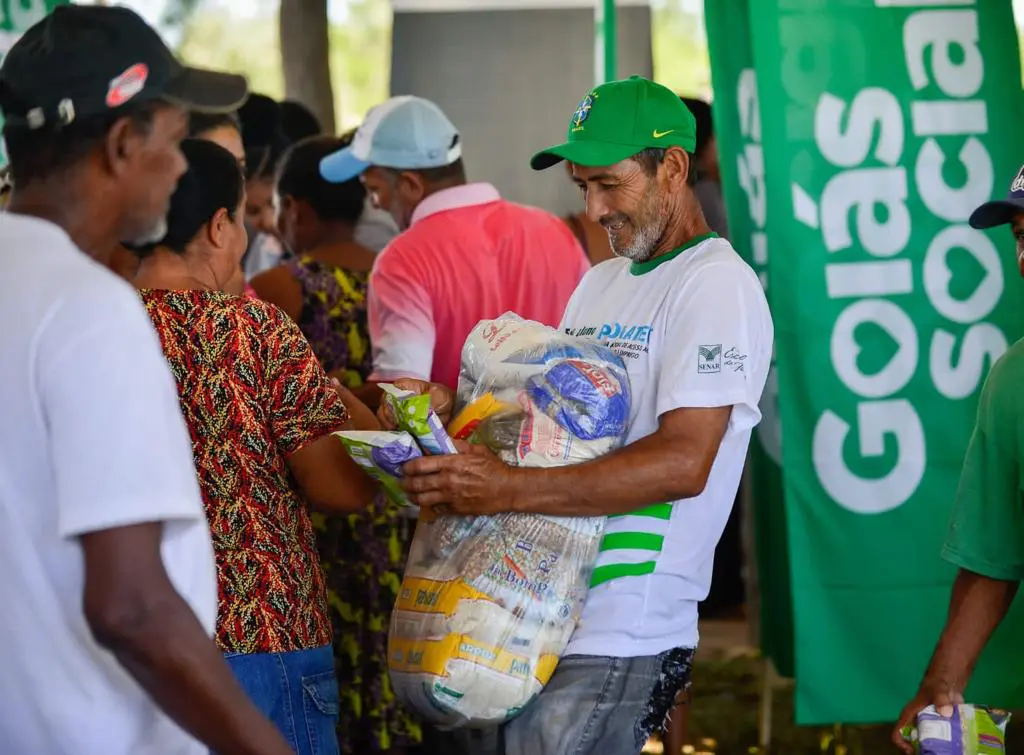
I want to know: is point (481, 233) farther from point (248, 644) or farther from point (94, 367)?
point (94, 367)

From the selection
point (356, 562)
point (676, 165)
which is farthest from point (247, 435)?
point (356, 562)

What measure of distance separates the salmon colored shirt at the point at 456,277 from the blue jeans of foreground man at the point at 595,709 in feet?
5.05

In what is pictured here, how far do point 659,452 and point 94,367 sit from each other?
1.21 metres

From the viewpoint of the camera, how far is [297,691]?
2490 mm

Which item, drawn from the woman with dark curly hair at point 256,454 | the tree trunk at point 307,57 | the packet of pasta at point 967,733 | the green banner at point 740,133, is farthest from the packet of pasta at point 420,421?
the tree trunk at point 307,57

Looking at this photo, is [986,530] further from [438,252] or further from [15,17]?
[15,17]

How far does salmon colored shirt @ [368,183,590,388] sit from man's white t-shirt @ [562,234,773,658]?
4.66ft

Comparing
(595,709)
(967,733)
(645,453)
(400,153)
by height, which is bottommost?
(967,733)

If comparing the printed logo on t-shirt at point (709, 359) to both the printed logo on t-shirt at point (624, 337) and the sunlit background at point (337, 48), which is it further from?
the sunlit background at point (337, 48)

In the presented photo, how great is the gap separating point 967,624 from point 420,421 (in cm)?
120

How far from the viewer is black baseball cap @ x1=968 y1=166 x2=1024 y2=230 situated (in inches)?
107

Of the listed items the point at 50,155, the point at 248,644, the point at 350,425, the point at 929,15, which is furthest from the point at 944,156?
the point at 50,155

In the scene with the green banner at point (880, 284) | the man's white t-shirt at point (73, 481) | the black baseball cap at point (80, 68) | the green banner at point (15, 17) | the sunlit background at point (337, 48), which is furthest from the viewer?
the sunlit background at point (337, 48)

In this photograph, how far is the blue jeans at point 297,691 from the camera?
243cm
